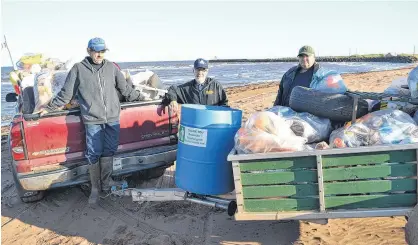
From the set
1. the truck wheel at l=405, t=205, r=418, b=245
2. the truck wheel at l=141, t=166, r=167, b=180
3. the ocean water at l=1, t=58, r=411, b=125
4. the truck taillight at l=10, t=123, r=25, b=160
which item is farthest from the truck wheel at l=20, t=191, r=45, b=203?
the truck wheel at l=405, t=205, r=418, b=245

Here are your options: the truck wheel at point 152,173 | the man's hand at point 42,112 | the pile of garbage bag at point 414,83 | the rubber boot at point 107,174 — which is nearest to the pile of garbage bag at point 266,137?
the pile of garbage bag at point 414,83

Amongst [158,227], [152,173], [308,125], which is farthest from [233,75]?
[308,125]

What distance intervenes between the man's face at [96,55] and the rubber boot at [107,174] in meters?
1.26

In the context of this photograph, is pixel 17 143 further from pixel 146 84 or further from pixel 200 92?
pixel 200 92

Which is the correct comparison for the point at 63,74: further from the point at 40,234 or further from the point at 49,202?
the point at 40,234

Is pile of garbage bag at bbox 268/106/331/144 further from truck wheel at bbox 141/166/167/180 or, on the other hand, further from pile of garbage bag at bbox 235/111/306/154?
truck wheel at bbox 141/166/167/180

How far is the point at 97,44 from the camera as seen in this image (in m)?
4.71

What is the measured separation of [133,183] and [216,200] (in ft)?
8.53

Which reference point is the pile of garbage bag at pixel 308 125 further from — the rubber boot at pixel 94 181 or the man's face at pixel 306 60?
the rubber boot at pixel 94 181

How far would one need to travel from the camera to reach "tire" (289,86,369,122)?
3.53 m

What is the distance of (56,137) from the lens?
4750mm

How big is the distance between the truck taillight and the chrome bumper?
0.84 ft

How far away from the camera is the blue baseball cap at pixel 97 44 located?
4.70 meters

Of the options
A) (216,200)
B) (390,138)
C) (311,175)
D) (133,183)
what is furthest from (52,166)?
(390,138)
